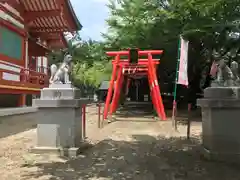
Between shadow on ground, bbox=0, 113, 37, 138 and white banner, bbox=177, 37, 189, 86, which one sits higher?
white banner, bbox=177, 37, 189, 86

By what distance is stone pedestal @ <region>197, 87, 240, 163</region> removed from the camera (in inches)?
253

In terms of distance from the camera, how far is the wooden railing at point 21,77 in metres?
12.7

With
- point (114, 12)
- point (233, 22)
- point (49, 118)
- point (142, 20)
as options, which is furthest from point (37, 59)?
point (49, 118)

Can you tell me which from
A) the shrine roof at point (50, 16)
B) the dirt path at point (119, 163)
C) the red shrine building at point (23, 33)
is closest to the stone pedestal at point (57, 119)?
the dirt path at point (119, 163)

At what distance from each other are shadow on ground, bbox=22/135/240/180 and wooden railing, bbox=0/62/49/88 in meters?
6.30

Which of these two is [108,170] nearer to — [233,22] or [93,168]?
[93,168]

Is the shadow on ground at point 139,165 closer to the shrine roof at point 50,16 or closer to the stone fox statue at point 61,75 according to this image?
the stone fox statue at point 61,75

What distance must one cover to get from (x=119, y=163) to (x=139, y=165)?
0.41 m

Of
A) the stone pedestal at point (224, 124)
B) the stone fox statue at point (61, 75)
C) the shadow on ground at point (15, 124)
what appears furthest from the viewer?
the shadow on ground at point (15, 124)

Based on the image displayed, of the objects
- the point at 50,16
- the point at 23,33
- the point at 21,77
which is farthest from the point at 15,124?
the point at 50,16

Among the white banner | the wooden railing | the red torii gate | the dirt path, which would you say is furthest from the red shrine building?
the white banner

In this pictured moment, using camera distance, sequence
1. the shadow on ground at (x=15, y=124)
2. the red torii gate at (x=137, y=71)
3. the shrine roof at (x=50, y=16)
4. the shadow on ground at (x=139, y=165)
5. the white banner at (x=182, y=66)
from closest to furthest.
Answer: the shadow on ground at (x=139, y=165), the shadow on ground at (x=15, y=124), the white banner at (x=182, y=66), the shrine roof at (x=50, y=16), the red torii gate at (x=137, y=71)

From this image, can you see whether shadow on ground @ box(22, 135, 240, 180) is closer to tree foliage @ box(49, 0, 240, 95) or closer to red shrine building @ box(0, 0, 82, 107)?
tree foliage @ box(49, 0, 240, 95)

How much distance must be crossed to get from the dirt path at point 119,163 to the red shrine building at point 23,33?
5022mm
